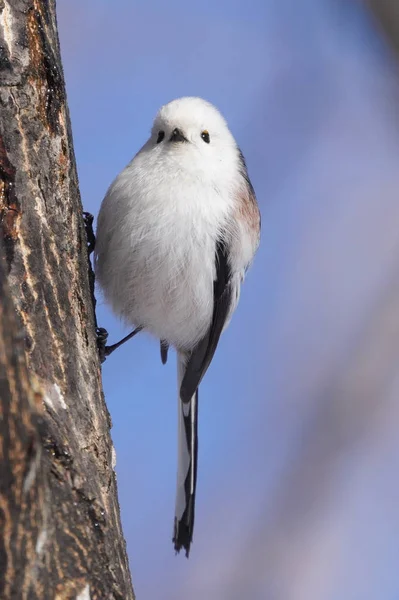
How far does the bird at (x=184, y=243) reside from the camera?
2.20 meters

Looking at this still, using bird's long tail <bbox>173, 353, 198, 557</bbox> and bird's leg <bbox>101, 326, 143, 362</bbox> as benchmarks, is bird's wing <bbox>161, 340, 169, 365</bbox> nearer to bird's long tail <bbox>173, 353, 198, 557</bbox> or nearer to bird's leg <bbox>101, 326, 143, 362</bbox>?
bird's long tail <bbox>173, 353, 198, 557</bbox>

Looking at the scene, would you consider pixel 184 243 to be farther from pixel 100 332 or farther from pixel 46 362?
pixel 46 362

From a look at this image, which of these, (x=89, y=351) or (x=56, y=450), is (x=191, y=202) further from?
(x=56, y=450)

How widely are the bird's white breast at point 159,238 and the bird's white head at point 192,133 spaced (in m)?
0.09

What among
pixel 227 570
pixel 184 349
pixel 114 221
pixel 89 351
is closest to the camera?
pixel 89 351

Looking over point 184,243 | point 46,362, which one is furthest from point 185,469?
point 46,362

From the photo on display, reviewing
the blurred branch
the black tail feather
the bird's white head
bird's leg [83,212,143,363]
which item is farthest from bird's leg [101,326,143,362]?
the blurred branch

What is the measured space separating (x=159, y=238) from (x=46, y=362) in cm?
85

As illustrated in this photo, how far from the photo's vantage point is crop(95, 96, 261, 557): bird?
7.23ft

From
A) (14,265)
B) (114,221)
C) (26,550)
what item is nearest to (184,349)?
(114,221)

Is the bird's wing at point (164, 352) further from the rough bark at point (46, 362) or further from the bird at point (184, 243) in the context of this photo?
the rough bark at point (46, 362)

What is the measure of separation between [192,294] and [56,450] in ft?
3.73

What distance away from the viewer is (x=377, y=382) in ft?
10.1

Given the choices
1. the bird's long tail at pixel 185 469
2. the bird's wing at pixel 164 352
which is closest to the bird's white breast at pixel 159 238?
the bird's wing at pixel 164 352
